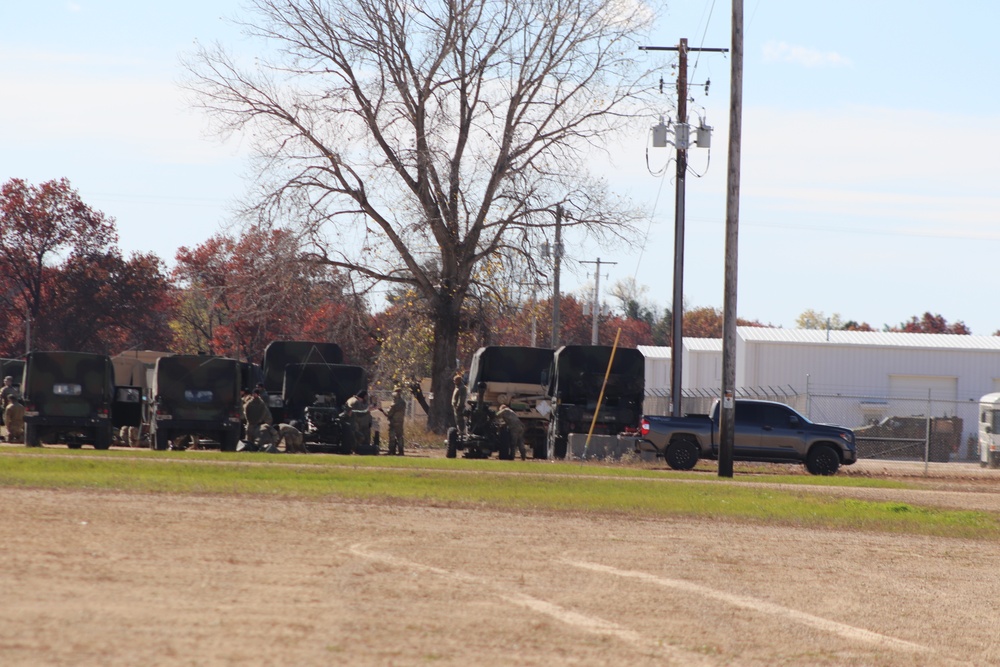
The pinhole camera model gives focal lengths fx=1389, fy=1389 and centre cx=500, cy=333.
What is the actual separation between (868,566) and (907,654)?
4.45 m

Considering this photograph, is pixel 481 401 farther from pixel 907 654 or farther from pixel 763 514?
pixel 907 654

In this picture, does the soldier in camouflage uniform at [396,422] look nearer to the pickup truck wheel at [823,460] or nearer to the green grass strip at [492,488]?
the green grass strip at [492,488]

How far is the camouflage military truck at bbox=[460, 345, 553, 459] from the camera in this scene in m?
34.3

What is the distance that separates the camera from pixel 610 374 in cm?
3350

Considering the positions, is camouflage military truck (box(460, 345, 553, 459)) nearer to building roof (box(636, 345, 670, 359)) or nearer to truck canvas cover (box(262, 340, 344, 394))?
truck canvas cover (box(262, 340, 344, 394))

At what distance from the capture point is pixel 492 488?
21.5 m

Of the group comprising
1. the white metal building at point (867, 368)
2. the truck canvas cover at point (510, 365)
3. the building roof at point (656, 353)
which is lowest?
the truck canvas cover at point (510, 365)

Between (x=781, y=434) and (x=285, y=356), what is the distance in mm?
13521

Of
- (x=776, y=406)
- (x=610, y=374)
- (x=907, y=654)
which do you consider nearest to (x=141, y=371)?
(x=610, y=374)

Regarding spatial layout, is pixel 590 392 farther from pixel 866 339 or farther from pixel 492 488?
pixel 866 339

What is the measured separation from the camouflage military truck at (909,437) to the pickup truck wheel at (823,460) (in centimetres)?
1175

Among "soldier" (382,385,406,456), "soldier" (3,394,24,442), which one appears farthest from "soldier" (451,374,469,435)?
"soldier" (3,394,24,442)

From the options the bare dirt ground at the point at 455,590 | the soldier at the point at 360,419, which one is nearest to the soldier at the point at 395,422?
the soldier at the point at 360,419

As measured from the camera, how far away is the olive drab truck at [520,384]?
34312 millimetres
